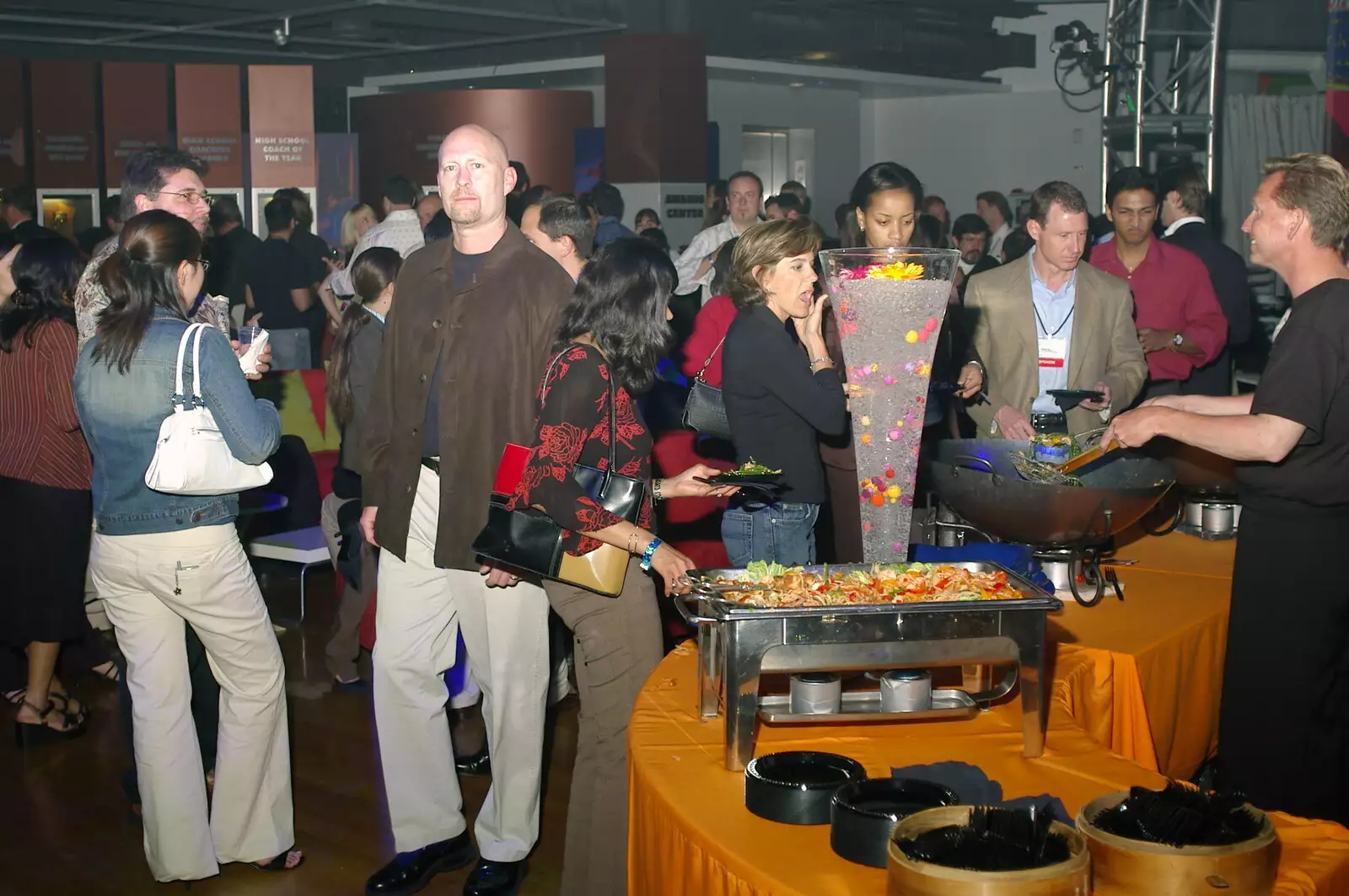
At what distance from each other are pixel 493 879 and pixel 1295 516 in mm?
1668

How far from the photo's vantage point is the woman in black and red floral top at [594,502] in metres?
2.24

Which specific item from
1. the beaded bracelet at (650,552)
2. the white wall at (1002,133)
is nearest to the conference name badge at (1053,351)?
the beaded bracelet at (650,552)

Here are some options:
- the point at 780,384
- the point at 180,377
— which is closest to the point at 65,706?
the point at 180,377

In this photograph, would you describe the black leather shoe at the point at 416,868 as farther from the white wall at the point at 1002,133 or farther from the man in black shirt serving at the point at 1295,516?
the white wall at the point at 1002,133

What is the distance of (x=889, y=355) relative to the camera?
2.05 m

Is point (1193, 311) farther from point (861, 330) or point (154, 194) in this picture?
point (154, 194)

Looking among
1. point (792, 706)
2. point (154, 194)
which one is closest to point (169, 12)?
point (154, 194)

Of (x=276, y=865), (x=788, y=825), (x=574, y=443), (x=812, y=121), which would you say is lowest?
(x=276, y=865)

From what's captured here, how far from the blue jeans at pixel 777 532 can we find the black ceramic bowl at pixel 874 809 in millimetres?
1186

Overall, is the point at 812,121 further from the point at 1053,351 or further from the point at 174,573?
the point at 174,573

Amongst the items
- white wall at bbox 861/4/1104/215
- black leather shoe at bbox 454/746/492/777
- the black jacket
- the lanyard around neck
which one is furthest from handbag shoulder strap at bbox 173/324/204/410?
white wall at bbox 861/4/1104/215

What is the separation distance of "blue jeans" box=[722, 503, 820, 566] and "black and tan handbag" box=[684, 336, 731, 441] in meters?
0.20

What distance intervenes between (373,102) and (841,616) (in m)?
11.3

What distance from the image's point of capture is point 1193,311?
A: 4.04 metres
